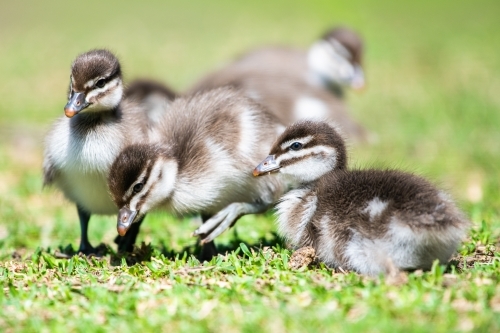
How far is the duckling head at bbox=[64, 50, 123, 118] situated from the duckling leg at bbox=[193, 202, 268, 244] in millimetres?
1164

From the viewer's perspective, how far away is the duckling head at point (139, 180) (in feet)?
17.1

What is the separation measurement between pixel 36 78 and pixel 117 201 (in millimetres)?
11285

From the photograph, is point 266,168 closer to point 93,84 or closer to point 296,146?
point 296,146

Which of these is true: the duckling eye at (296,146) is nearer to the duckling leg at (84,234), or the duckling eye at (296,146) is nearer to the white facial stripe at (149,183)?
the white facial stripe at (149,183)

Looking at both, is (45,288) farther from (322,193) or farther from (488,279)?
(488,279)

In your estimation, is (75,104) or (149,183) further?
(75,104)

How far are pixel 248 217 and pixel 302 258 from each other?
2783 millimetres

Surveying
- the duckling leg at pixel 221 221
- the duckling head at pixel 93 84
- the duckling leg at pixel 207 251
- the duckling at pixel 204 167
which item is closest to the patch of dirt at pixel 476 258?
the duckling at pixel 204 167

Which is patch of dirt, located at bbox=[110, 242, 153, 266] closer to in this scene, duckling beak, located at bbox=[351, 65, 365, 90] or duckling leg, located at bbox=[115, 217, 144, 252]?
duckling leg, located at bbox=[115, 217, 144, 252]

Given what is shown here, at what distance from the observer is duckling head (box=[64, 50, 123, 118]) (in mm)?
5469

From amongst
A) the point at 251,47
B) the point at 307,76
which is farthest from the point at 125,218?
the point at 251,47

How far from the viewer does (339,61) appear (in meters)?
11.9

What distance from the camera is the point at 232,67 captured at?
1115 cm

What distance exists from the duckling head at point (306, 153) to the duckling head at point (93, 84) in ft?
4.16
